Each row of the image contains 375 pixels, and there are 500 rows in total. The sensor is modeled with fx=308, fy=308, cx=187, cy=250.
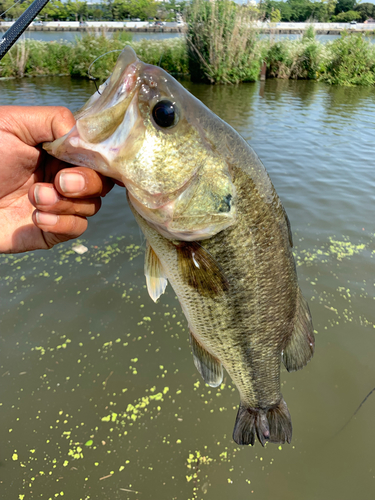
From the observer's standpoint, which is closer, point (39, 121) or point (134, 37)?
point (39, 121)

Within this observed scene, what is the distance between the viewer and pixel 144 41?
1912 cm

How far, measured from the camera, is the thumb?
154 cm

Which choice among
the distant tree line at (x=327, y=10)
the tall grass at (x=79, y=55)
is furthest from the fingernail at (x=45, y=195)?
the distant tree line at (x=327, y=10)

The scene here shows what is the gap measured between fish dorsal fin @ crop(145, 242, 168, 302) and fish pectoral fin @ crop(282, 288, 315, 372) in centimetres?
91

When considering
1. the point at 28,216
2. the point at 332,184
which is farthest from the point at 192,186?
the point at 332,184

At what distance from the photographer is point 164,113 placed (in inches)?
51.8

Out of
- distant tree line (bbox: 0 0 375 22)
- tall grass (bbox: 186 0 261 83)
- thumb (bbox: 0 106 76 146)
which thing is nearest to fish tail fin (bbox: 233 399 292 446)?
thumb (bbox: 0 106 76 146)

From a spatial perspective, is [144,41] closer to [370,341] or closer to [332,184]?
[332,184]

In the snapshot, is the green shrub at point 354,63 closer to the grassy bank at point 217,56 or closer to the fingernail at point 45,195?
the grassy bank at point 217,56

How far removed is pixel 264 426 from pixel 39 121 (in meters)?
2.28

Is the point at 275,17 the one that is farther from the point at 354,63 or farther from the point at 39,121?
the point at 39,121

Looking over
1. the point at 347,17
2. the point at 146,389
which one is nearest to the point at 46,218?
the point at 146,389

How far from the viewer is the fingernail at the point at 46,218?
1.69m

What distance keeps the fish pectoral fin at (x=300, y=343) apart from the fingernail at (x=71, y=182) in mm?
1468
